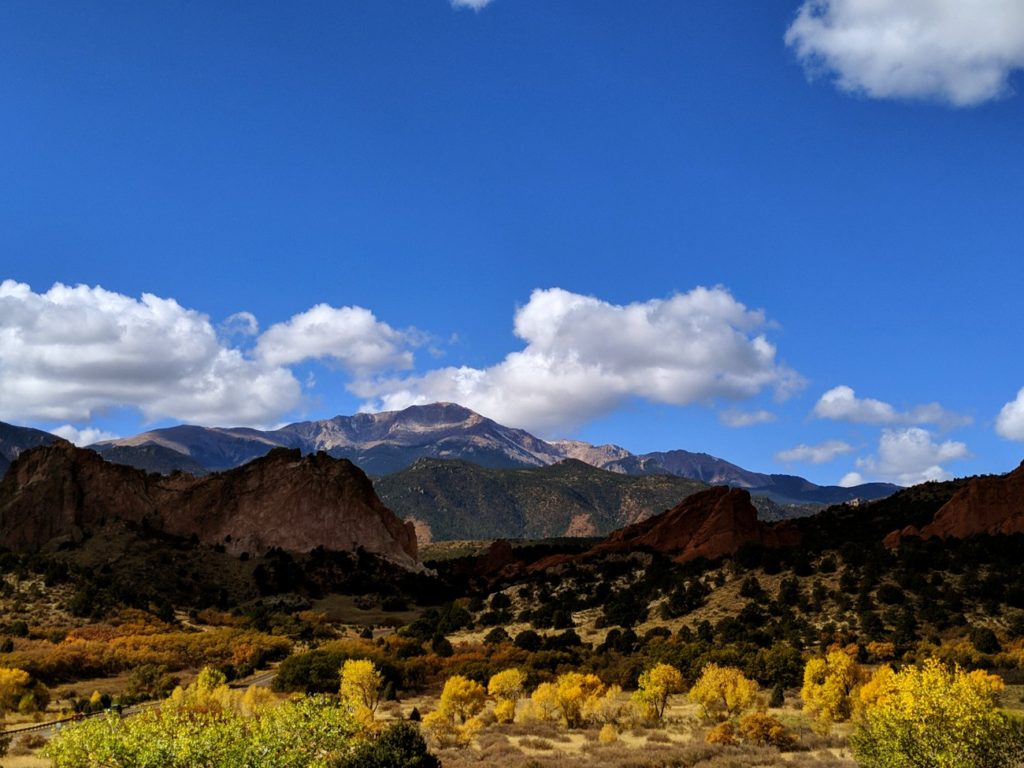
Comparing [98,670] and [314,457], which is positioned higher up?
[314,457]

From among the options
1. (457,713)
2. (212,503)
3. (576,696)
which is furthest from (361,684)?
(212,503)

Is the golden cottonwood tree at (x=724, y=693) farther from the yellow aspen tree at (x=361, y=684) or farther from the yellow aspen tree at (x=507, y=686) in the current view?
the yellow aspen tree at (x=361, y=684)

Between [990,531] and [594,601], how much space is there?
4383 centimetres

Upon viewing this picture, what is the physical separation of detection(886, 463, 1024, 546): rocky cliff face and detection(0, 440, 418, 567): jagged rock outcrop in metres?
76.7

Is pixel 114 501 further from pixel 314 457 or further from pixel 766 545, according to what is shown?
pixel 766 545

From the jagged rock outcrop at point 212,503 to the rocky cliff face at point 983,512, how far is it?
76.7 m

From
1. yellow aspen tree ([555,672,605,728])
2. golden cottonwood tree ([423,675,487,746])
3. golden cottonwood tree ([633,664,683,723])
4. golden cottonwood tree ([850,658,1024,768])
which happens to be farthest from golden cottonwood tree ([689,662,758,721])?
golden cottonwood tree ([850,658,1024,768])

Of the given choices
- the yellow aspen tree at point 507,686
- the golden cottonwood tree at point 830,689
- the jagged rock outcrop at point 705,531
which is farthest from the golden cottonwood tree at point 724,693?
the jagged rock outcrop at point 705,531

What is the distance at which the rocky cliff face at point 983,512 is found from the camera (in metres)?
84.2

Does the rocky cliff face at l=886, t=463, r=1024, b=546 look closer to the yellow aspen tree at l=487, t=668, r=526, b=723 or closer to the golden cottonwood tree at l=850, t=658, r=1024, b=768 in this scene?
the yellow aspen tree at l=487, t=668, r=526, b=723

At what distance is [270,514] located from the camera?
120750 mm

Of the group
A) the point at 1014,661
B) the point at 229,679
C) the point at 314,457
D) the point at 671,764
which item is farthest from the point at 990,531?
the point at 314,457

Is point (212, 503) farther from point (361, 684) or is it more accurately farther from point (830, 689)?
point (830, 689)

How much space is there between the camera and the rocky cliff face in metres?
84.2
